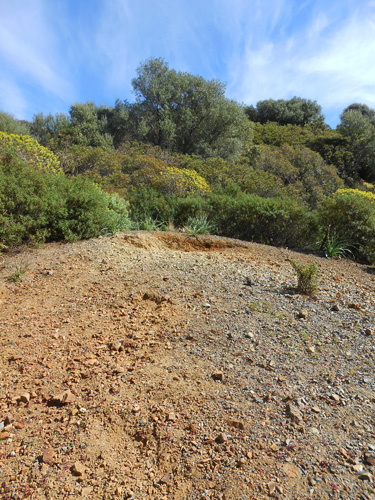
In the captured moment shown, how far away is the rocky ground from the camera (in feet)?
5.84

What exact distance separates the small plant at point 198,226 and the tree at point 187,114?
10.1 metres

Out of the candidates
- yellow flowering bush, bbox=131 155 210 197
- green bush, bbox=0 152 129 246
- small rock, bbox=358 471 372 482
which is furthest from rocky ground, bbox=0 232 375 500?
yellow flowering bush, bbox=131 155 210 197

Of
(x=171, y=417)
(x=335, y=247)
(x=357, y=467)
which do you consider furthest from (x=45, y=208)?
(x=335, y=247)

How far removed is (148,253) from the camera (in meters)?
4.80

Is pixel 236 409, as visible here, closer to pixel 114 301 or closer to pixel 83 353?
pixel 83 353

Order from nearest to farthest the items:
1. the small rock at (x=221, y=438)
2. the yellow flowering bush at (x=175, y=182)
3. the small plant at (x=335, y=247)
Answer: the small rock at (x=221, y=438) < the small plant at (x=335, y=247) < the yellow flowering bush at (x=175, y=182)

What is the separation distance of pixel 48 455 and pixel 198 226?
477 cm

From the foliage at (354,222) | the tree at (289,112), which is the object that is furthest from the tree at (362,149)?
the foliage at (354,222)

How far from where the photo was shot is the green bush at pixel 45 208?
4691 mm

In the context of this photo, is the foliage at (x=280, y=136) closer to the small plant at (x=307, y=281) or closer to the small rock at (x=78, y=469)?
the small plant at (x=307, y=281)

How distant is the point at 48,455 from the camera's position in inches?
73.8

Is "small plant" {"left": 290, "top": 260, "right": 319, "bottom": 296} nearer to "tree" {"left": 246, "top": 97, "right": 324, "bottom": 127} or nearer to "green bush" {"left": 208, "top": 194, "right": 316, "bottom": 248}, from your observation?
"green bush" {"left": 208, "top": 194, "right": 316, "bottom": 248}

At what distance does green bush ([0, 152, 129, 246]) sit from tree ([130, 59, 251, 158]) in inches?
443

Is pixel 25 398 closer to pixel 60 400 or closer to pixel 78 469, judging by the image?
pixel 60 400
